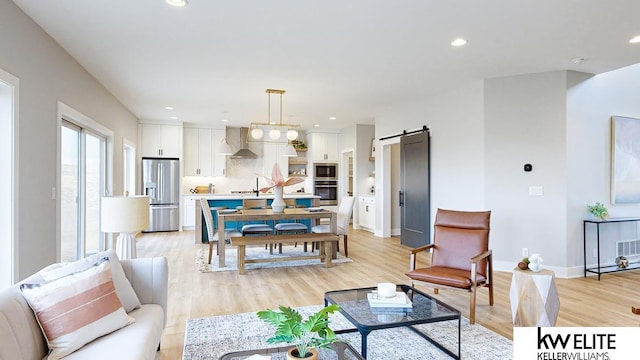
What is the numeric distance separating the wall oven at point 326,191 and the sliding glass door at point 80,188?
211 inches

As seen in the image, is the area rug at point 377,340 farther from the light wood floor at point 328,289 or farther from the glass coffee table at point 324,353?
the glass coffee table at point 324,353

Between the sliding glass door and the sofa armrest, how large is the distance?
221cm

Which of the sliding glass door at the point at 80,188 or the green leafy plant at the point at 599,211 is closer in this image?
the sliding glass door at the point at 80,188

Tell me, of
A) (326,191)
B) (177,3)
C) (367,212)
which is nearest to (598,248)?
(367,212)

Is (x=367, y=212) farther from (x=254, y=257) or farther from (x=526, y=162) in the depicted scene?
(x=526, y=162)

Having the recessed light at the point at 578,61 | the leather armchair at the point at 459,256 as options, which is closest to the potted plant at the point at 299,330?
the leather armchair at the point at 459,256

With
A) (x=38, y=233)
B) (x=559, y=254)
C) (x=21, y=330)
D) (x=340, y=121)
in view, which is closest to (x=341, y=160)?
(x=340, y=121)

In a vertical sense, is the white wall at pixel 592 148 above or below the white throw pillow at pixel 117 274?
above

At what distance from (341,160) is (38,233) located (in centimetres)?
756

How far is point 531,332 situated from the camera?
225cm

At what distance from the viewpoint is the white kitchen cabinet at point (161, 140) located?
8578 millimetres

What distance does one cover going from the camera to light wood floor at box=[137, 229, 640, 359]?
3.22 meters

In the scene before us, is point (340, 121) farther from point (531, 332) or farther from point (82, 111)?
point (531, 332)

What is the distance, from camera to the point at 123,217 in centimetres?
276
